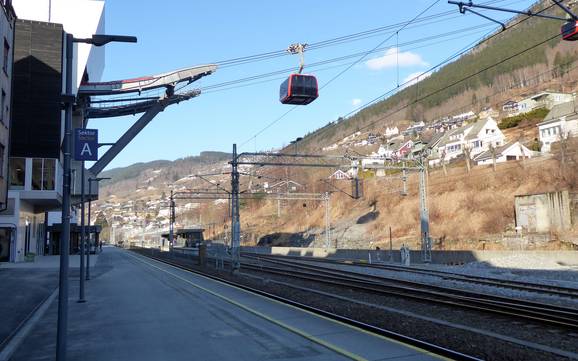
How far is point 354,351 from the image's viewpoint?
8.68m

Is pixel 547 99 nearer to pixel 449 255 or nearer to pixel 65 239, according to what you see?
pixel 449 255

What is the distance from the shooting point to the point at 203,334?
1066 cm

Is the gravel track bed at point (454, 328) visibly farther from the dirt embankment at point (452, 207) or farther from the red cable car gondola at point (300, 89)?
the dirt embankment at point (452, 207)

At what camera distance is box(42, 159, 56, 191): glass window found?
43.1 meters

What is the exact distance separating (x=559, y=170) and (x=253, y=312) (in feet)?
173

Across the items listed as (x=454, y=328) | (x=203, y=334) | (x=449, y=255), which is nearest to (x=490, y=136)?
(x=449, y=255)

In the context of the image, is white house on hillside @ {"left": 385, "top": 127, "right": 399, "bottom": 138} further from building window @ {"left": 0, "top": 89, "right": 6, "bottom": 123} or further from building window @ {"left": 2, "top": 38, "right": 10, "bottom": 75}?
building window @ {"left": 0, "top": 89, "right": 6, "bottom": 123}

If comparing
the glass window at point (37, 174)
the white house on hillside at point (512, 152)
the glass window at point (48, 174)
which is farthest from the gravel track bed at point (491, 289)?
the white house on hillside at point (512, 152)

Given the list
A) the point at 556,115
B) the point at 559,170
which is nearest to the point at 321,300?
the point at 559,170

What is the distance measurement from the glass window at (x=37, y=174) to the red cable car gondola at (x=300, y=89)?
1252 inches

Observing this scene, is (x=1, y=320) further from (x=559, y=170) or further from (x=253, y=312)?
(x=559, y=170)

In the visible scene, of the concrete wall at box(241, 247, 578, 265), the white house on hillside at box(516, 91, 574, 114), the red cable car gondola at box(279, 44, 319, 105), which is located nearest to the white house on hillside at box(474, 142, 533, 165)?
the white house on hillside at box(516, 91, 574, 114)

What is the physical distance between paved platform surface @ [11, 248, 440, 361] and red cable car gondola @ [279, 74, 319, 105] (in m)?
6.92

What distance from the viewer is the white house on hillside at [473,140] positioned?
Answer: 89.6m
